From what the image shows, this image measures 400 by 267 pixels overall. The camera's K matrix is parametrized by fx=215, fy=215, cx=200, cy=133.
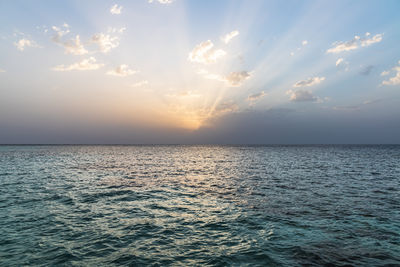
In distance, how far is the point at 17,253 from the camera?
10.2 metres

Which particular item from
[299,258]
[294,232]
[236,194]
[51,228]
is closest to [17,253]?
[51,228]

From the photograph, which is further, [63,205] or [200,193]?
[200,193]

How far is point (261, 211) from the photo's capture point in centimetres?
1753

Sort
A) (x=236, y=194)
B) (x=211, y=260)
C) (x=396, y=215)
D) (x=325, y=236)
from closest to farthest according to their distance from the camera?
(x=211, y=260) < (x=325, y=236) < (x=396, y=215) < (x=236, y=194)

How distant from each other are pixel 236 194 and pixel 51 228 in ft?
55.3

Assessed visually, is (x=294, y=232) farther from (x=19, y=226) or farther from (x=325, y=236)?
(x=19, y=226)

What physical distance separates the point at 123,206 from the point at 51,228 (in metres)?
5.96

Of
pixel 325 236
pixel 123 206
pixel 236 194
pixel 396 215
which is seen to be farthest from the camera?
pixel 236 194

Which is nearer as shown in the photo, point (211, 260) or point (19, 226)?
point (211, 260)

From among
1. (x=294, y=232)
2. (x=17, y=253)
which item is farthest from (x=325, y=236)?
(x=17, y=253)

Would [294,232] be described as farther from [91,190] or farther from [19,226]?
[91,190]

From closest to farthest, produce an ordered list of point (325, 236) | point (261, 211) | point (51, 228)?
1. point (325, 236)
2. point (51, 228)
3. point (261, 211)

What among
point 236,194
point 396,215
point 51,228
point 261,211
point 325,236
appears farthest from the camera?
point 236,194

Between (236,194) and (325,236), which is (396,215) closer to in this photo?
(325,236)
